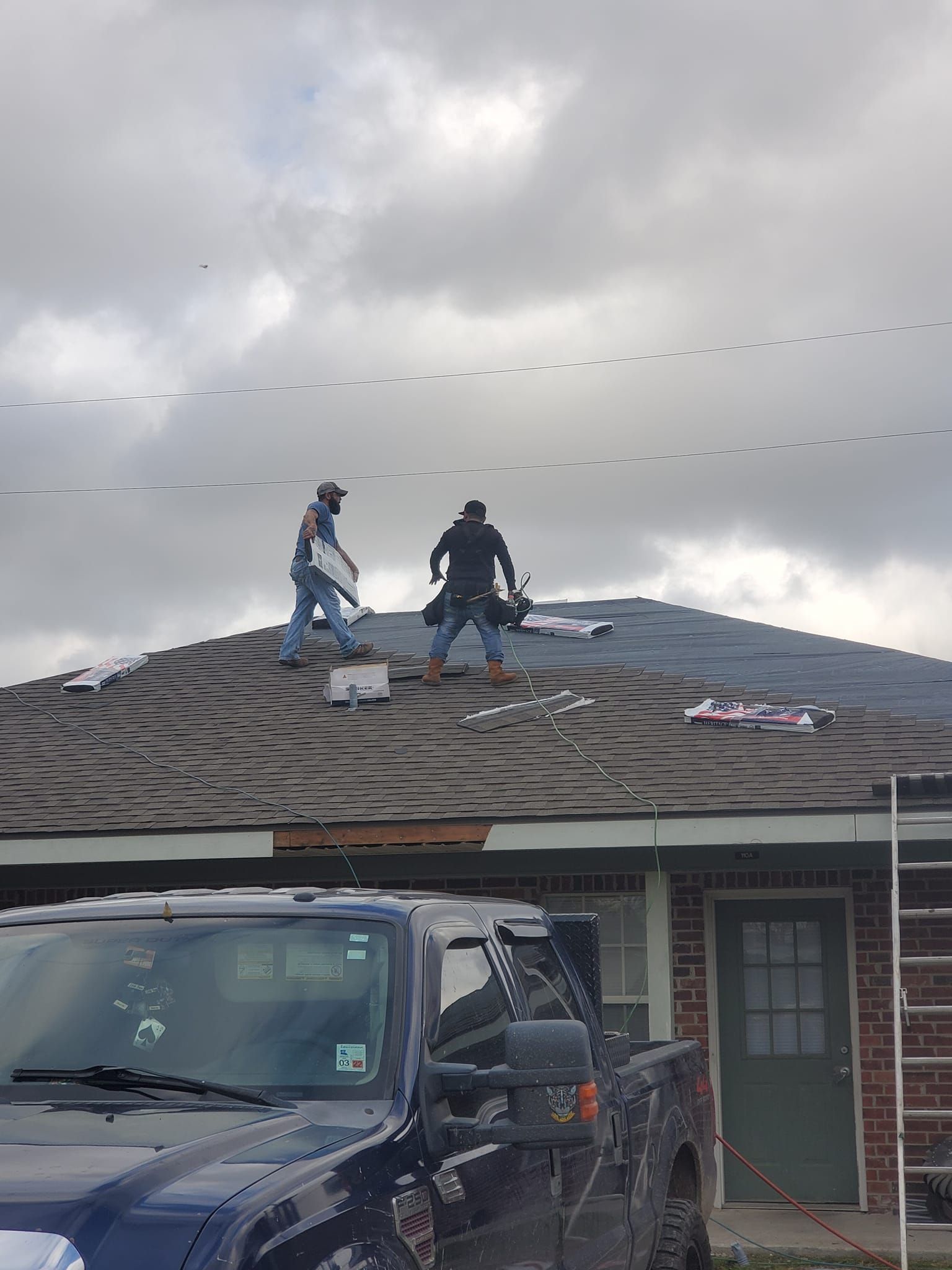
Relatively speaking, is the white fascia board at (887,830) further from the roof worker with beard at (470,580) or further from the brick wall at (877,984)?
the roof worker with beard at (470,580)

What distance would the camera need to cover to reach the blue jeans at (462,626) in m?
12.9

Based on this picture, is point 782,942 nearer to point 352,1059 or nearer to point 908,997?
point 908,997

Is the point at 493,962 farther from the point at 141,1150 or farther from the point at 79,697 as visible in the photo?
the point at 79,697

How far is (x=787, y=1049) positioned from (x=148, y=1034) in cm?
800

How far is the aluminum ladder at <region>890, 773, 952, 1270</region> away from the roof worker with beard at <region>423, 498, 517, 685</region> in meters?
4.47

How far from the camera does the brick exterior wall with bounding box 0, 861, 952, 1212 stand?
9.80 metres

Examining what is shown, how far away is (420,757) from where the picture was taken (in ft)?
35.9

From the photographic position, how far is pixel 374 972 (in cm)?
340

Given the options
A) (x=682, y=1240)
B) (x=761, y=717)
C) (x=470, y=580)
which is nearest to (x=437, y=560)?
(x=470, y=580)

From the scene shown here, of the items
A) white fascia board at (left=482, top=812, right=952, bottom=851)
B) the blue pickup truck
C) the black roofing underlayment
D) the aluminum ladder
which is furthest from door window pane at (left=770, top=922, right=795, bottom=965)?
the blue pickup truck

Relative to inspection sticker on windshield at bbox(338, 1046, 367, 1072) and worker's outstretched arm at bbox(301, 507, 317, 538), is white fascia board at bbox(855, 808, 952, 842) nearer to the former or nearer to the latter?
inspection sticker on windshield at bbox(338, 1046, 367, 1072)

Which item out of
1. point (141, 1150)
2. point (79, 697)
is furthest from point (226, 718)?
point (141, 1150)

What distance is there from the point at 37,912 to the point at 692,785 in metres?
6.57

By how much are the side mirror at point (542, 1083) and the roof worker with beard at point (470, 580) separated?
9.62 m
